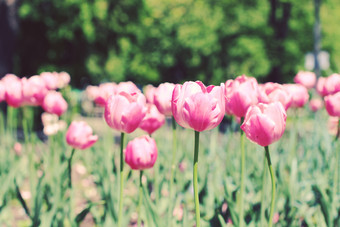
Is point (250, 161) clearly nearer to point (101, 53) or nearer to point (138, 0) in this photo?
point (138, 0)

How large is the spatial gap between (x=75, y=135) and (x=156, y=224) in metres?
0.47

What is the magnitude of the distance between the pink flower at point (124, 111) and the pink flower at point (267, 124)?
34cm

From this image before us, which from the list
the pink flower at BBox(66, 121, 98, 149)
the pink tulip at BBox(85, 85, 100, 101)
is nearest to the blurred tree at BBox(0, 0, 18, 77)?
the pink tulip at BBox(85, 85, 100, 101)

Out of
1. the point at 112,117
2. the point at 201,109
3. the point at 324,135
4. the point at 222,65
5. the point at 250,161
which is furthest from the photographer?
the point at 222,65

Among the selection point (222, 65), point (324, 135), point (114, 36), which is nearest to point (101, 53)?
point (114, 36)

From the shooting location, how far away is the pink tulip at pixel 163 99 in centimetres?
155

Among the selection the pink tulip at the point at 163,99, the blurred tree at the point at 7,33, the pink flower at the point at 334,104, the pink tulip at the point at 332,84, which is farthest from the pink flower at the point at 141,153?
the blurred tree at the point at 7,33

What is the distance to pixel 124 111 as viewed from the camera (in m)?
1.21

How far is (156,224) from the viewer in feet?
4.91

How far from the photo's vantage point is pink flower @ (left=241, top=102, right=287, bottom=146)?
112 centimetres

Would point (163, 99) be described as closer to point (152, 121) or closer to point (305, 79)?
point (152, 121)

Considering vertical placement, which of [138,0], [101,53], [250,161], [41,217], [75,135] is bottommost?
[41,217]

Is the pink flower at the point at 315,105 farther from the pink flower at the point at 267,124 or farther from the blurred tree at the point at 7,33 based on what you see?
the blurred tree at the point at 7,33

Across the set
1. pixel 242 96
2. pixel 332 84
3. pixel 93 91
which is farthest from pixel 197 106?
pixel 93 91
